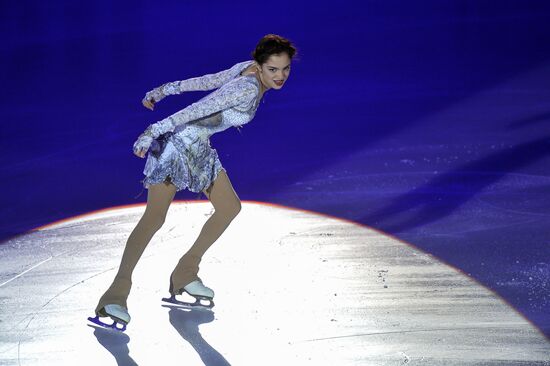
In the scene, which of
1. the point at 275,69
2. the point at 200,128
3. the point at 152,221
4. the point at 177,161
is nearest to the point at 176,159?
the point at 177,161

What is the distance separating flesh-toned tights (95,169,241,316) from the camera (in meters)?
4.14

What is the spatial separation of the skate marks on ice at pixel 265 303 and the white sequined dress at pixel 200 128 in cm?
59

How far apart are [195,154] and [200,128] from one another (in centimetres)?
12

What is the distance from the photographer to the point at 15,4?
393 inches

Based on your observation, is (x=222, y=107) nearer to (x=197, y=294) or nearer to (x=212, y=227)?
(x=212, y=227)

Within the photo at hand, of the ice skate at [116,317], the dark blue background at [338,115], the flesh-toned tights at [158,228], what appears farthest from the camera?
the dark blue background at [338,115]

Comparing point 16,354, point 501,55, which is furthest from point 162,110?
point 16,354

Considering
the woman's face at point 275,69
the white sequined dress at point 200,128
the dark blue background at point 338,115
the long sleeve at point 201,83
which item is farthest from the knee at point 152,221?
the dark blue background at point 338,115

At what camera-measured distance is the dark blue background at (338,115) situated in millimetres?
5816

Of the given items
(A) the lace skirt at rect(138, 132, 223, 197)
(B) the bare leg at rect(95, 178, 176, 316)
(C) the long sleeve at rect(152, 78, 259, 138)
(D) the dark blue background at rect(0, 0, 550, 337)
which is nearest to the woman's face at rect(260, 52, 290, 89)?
(C) the long sleeve at rect(152, 78, 259, 138)

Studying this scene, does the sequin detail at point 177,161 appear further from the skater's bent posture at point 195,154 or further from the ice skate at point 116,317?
the ice skate at point 116,317

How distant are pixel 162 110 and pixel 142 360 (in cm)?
467

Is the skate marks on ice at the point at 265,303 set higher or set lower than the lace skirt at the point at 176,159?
lower

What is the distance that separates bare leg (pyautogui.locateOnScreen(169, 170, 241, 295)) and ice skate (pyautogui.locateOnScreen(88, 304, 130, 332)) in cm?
44
